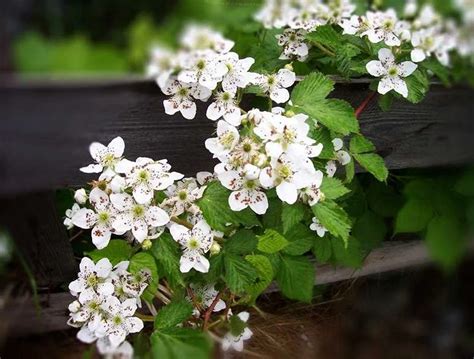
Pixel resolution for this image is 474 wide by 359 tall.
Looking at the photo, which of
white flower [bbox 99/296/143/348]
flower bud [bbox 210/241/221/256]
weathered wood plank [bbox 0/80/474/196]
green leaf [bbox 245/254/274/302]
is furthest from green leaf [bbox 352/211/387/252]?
white flower [bbox 99/296/143/348]

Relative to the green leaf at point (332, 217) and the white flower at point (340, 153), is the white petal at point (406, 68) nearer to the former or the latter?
the white flower at point (340, 153)

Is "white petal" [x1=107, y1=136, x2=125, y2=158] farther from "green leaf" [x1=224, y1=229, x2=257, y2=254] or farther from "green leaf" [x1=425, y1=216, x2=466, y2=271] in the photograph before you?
"green leaf" [x1=425, y1=216, x2=466, y2=271]

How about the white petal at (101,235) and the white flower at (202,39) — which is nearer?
the white flower at (202,39)

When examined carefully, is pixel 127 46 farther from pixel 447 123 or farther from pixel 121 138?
pixel 447 123

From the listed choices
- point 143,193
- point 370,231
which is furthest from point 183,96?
point 370,231

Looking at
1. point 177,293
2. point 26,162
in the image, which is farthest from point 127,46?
point 177,293

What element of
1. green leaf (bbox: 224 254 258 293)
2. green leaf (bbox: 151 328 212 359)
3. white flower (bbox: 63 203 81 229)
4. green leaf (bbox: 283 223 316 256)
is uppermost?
white flower (bbox: 63 203 81 229)

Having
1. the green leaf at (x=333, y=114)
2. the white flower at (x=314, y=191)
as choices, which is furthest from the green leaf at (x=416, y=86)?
the white flower at (x=314, y=191)
